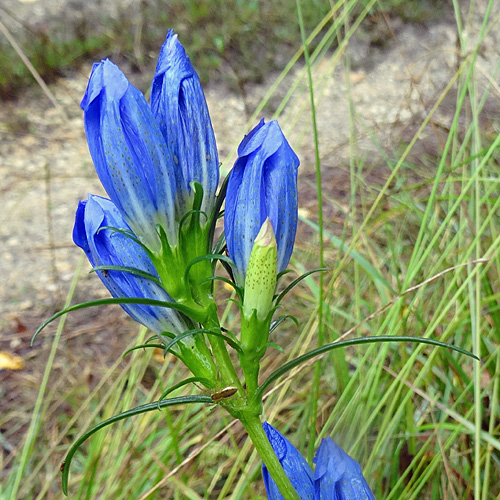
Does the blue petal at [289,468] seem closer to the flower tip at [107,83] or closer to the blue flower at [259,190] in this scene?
the blue flower at [259,190]

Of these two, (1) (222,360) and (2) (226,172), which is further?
(2) (226,172)

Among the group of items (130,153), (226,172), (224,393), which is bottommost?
(224,393)

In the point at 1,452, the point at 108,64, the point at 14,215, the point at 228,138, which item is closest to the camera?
the point at 108,64

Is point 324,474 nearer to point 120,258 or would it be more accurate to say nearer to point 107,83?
point 120,258

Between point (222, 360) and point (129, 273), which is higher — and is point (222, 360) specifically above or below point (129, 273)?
below

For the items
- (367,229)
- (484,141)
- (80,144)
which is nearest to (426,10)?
(484,141)

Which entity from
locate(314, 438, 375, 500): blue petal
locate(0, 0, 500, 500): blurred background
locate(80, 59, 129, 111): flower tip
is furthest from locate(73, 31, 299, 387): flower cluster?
locate(0, 0, 500, 500): blurred background

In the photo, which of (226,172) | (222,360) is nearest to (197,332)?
(222,360)

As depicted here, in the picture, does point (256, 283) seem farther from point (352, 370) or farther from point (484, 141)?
point (484, 141)
